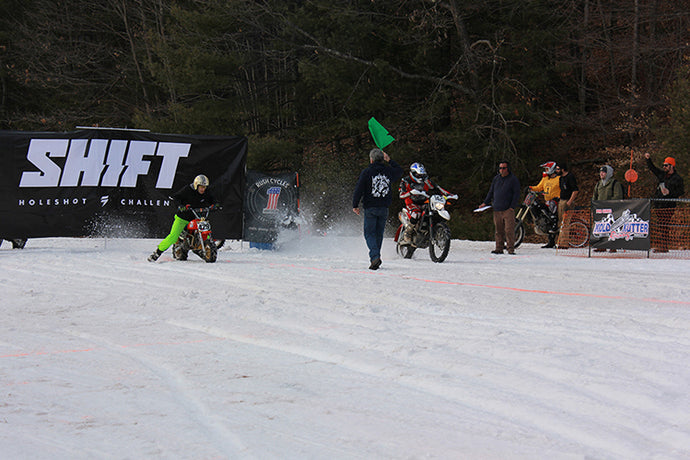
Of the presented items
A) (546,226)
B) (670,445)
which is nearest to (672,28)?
(546,226)

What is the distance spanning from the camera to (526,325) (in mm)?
5930

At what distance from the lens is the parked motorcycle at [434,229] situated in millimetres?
11844

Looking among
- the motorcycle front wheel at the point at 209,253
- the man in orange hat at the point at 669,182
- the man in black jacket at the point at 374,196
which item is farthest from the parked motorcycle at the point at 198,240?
the man in orange hat at the point at 669,182

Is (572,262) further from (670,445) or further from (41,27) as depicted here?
(41,27)

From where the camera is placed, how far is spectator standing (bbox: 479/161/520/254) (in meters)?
13.7

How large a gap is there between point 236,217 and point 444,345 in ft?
31.7

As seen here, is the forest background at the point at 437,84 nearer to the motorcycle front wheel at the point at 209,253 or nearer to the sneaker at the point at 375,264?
the sneaker at the point at 375,264

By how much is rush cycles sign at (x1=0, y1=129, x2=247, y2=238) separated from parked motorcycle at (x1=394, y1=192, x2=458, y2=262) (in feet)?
13.1

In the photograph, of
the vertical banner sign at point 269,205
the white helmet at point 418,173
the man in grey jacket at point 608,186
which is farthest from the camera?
the man in grey jacket at point 608,186

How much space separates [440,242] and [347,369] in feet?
24.7

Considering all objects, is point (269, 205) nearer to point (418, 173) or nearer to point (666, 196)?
point (418, 173)

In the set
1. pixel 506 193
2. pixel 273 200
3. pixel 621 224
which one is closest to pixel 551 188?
pixel 506 193

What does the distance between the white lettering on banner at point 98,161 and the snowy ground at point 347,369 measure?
527 cm

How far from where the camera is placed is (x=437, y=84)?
24109mm
